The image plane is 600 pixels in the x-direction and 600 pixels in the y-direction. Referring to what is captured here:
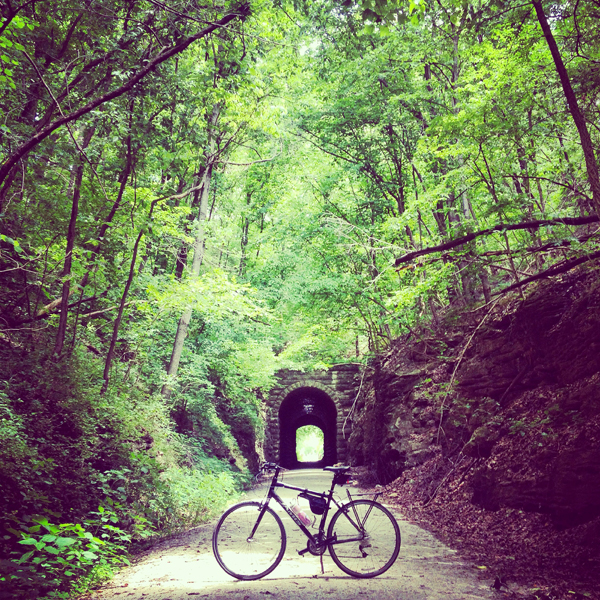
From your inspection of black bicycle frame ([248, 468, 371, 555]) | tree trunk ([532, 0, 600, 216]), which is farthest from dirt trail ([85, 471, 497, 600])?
tree trunk ([532, 0, 600, 216])

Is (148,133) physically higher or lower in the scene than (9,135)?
higher

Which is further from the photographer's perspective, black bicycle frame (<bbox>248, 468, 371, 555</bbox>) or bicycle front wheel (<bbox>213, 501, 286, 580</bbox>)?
black bicycle frame (<bbox>248, 468, 371, 555</bbox>)

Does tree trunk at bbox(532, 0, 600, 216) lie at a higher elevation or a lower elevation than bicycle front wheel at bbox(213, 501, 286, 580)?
higher

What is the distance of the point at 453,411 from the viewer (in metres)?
7.14

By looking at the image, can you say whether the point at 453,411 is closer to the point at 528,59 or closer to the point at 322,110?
the point at 528,59

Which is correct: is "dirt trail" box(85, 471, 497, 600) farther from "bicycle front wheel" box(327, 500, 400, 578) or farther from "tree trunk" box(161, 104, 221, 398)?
"tree trunk" box(161, 104, 221, 398)

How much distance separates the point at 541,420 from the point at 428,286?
88.3 inches

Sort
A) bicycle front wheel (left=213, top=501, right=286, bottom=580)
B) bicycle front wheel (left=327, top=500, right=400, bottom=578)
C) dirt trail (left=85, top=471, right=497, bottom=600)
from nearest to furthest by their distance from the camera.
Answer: dirt trail (left=85, top=471, right=497, bottom=600) < bicycle front wheel (left=213, top=501, right=286, bottom=580) < bicycle front wheel (left=327, top=500, right=400, bottom=578)

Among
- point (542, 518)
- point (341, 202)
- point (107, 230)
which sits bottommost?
point (542, 518)

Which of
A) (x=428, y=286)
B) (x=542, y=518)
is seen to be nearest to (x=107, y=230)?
(x=428, y=286)

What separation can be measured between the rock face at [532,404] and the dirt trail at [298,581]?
3.85ft

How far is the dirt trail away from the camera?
3250mm

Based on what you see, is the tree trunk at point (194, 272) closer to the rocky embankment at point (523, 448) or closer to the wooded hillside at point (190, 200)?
the wooded hillside at point (190, 200)

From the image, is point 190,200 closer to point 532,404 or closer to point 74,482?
point 74,482
